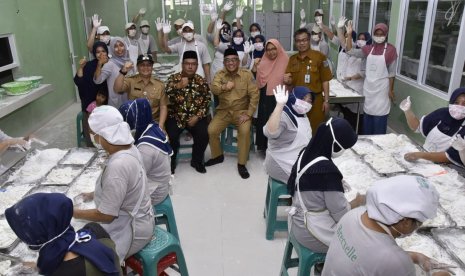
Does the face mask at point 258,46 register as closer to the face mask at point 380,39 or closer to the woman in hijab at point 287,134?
the face mask at point 380,39

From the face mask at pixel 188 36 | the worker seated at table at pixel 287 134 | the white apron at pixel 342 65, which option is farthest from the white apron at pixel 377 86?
the face mask at pixel 188 36

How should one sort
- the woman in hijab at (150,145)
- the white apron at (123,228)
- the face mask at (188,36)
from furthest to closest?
the face mask at (188,36) < the woman in hijab at (150,145) < the white apron at (123,228)

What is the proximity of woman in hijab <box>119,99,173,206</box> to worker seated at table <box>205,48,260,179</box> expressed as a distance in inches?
63.6

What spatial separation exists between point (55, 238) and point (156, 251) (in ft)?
2.82

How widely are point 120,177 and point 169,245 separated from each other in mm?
→ 583

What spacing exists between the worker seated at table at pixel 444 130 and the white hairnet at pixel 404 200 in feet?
5.29

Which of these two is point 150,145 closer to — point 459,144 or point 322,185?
point 322,185

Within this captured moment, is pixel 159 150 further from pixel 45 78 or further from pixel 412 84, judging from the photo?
pixel 45 78

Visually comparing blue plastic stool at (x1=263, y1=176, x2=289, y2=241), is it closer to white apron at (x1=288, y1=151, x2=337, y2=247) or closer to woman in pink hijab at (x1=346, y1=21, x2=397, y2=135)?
white apron at (x1=288, y1=151, x2=337, y2=247)

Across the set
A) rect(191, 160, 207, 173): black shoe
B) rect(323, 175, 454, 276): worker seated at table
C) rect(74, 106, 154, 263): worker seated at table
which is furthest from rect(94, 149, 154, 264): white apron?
rect(191, 160, 207, 173): black shoe

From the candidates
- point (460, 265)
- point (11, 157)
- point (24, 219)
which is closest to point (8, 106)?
point (11, 157)

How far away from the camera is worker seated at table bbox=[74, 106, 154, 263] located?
1.82 metres

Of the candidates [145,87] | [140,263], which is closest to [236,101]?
[145,87]

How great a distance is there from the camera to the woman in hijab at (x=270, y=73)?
425 cm
